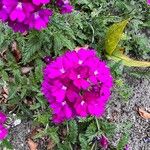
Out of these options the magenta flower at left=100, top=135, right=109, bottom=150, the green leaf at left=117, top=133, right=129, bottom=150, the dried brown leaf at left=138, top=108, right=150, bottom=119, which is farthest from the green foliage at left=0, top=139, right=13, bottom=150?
the dried brown leaf at left=138, top=108, right=150, bottom=119

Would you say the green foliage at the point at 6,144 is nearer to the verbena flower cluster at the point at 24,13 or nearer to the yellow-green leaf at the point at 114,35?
the verbena flower cluster at the point at 24,13

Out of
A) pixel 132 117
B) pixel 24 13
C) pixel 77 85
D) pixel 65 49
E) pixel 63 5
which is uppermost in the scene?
pixel 24 13

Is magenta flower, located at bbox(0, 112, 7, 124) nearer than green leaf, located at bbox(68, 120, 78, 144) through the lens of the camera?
Yes

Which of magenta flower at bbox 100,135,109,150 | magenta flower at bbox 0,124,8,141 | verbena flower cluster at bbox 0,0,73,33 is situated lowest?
magenta flower at bbox 100,135,109,150

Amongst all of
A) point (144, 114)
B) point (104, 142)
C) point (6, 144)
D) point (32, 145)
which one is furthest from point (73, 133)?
point (144, 114)

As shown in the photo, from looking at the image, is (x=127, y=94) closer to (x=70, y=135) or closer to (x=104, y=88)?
(x=70, y=135)

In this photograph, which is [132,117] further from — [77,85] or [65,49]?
[77,85]

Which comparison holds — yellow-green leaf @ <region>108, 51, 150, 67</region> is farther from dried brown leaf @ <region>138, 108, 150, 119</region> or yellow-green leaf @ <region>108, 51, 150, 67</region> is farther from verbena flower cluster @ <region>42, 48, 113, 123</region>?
verbena flower cluster @ <region>42, 48, 113, 123</region>
